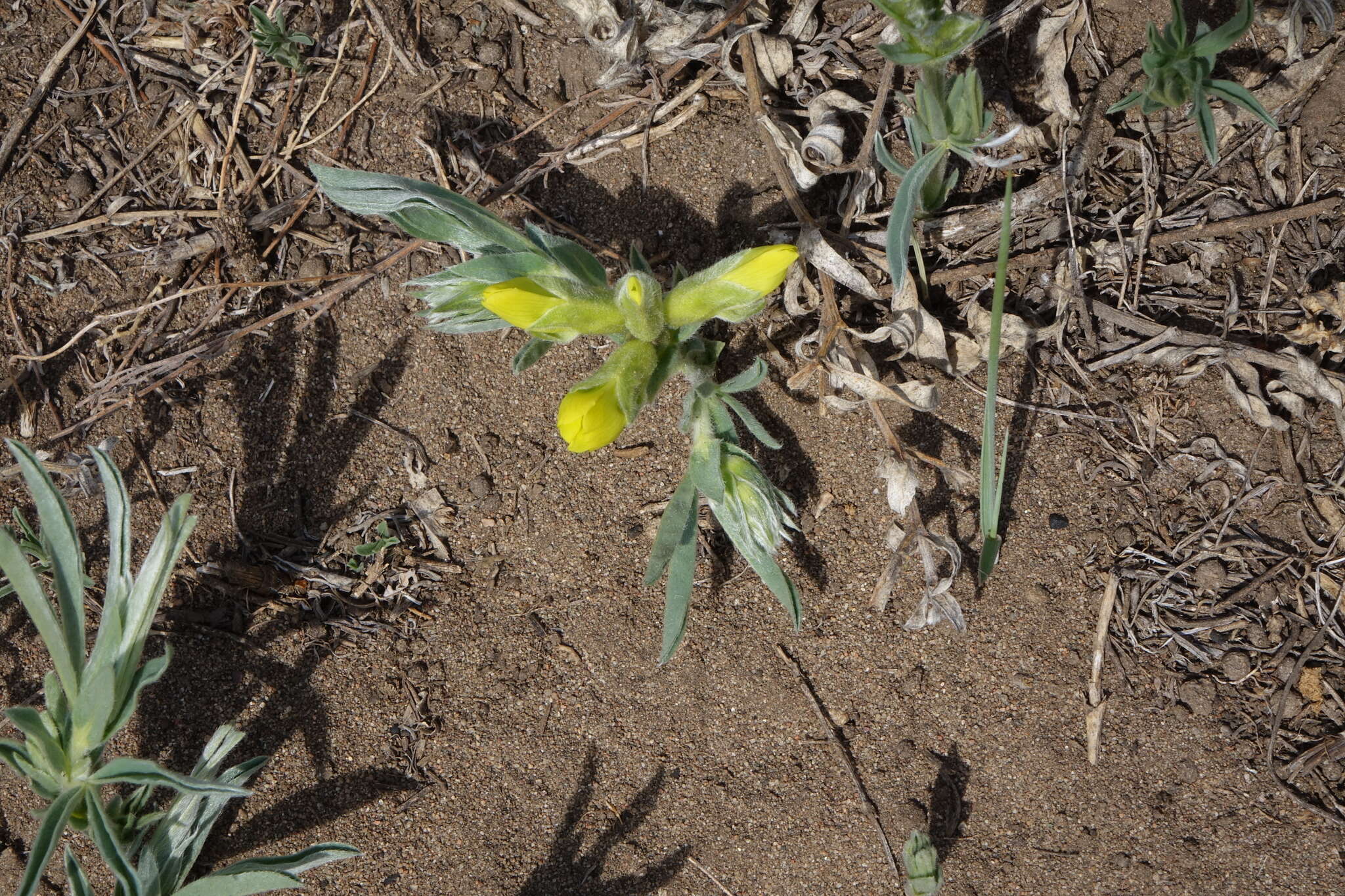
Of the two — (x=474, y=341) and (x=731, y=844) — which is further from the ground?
(x=474, y=341)

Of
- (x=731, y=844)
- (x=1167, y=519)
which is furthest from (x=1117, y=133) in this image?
(x=731, y=844)

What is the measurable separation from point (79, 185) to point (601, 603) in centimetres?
181

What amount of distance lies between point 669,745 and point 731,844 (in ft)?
0.97

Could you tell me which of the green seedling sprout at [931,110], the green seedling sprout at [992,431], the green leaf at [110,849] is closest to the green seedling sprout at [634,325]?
the green seedling sprout at [931,110]

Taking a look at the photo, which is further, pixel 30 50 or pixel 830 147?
pixel 30 50

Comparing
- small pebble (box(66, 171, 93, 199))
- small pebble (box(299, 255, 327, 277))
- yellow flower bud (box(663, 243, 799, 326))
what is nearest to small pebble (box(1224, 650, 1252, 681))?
yellow flower bud (box(663, 243, 799, 326))

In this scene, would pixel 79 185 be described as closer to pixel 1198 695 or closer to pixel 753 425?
pixel 753 425

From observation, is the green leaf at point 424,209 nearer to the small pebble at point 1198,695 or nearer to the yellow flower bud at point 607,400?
the yellow flower bud at point 607,400

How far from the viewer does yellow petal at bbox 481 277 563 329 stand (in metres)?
Result: 1.98

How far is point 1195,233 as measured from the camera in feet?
8.29

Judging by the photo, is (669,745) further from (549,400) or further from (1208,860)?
(1208,860)

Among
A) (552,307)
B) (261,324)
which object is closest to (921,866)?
(552,307)

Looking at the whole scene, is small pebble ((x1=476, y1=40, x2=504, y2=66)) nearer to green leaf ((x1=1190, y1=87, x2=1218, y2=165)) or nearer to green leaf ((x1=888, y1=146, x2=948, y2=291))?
green leaf ((x1=888, y1=146, x2=948, y2=291))

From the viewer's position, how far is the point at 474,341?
262 centimetres
